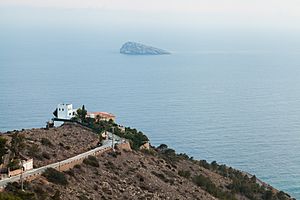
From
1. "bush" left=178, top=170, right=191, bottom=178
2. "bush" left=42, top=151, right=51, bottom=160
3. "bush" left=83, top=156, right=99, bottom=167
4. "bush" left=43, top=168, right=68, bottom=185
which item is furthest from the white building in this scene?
"bush" left=43, top=168, right=68, bottom=185

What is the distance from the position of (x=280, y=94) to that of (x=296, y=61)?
255ft

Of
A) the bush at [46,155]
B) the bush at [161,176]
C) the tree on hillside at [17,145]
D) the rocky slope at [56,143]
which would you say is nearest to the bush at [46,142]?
the rocky slope at [56,143]

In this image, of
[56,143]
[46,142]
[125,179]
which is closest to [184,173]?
[125,179]

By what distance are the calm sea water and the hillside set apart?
13.7 metres

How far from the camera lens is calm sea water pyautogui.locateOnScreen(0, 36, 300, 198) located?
210 ft

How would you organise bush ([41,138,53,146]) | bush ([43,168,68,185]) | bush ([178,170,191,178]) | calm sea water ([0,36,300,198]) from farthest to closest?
1. calm sea water ([0,36,300,198])
2. bush ([178,170,191,178])
3. bush ([41,138,53,146])
4. bush ([43,168,68,185])

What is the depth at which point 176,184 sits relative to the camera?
32.8m

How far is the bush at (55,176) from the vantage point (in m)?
25.1

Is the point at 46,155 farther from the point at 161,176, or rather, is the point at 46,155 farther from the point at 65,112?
the point at 65,112

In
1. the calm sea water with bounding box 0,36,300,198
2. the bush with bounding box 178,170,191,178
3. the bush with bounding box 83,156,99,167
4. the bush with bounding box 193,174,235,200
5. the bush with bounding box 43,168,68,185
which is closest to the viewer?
the bush with bounding box 43,168,68,185

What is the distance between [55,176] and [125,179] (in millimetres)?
5222

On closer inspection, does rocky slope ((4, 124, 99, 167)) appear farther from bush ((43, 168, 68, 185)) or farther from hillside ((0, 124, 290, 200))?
bush ((43, 168, 68, 185))

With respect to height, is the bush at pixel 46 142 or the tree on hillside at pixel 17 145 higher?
the tree on hillside at pixel 17 145

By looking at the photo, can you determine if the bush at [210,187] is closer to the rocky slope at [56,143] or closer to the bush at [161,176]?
the bush at [161,176]
